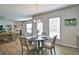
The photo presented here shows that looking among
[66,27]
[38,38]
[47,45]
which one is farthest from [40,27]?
[66,27]

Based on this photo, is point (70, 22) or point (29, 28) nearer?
point (70, 22)

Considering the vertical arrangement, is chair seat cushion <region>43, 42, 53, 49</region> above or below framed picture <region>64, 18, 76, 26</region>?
below

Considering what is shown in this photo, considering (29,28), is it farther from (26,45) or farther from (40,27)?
(26,45)

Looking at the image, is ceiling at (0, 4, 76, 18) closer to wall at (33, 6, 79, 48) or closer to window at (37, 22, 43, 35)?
wall at (33, 6, 79, 48)

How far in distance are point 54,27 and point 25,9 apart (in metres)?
0.76

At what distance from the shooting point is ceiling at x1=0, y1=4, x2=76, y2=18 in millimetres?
2234

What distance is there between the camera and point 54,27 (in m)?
2.37

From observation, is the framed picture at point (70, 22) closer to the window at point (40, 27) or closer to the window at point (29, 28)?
the window at point (40, 27)

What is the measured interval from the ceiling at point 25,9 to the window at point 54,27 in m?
0.25

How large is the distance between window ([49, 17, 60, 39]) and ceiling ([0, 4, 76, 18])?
0.82 ft

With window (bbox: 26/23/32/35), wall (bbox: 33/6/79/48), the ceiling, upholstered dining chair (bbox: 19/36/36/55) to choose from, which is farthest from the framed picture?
upholstered dining chair (bbox: 19/36/36/55)

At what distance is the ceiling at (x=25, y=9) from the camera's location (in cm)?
223

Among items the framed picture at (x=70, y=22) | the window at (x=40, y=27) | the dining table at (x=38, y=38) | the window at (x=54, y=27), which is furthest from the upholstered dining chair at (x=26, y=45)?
the framed picture at (x=70, y=22)

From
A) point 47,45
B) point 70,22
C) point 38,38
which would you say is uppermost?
point 70,22
